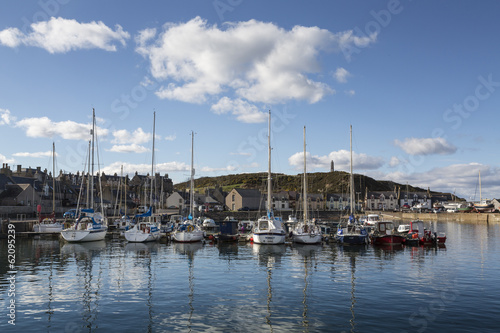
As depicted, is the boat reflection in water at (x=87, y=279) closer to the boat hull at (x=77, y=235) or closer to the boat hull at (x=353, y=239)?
the boat hull at (x=77, y=235)

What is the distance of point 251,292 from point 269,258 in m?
15.5

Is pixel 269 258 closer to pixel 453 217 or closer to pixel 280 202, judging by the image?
pixel 453 217

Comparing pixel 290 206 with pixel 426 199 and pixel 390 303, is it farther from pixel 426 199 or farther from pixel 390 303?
pixel 390 303

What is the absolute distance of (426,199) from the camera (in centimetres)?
19200

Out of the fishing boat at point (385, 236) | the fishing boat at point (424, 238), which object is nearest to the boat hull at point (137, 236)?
the fishing boat at point (385, 236)

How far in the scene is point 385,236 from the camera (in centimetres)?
4972

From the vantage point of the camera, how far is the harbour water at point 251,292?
17.5m

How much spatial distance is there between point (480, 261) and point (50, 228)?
59227mm

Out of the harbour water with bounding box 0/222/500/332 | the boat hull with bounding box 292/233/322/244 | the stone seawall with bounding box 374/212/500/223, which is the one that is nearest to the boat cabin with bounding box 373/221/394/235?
the boat hull with bounding box 292/233/322/244

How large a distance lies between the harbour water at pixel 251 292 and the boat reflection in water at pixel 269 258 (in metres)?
0.10

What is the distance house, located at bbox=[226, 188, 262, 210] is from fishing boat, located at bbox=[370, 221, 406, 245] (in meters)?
90.4

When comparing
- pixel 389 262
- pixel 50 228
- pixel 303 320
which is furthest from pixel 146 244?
pixel 303 320

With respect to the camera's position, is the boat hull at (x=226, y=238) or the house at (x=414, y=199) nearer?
the boat hull at (x=226, y=238)

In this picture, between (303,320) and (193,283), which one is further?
(193,283)
